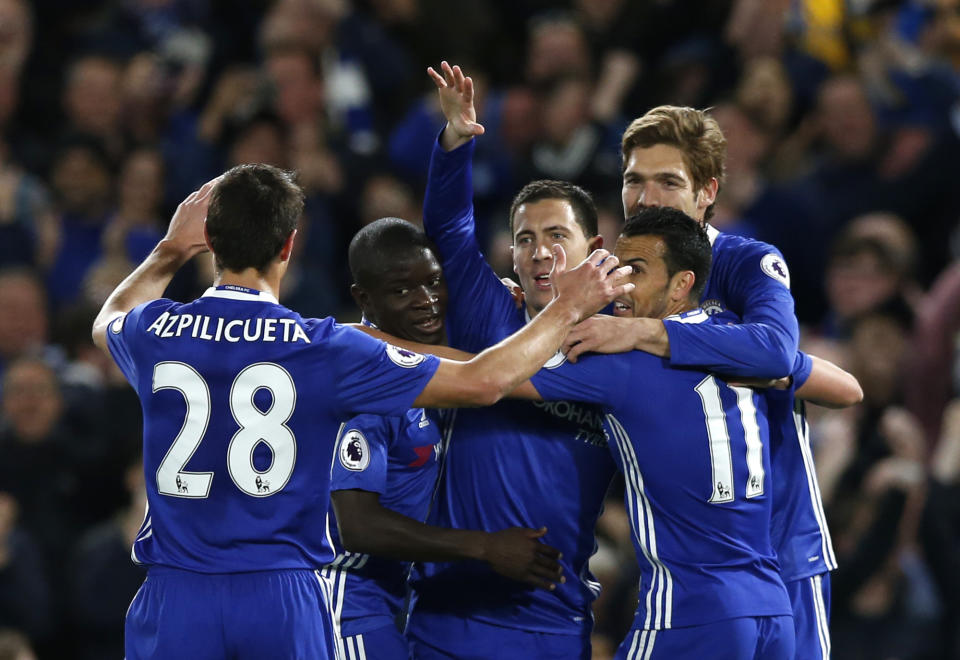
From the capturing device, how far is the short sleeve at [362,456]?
15.8 ft

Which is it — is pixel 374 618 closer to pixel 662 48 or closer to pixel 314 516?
pixel 314 516

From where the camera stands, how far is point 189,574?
4.28 meters

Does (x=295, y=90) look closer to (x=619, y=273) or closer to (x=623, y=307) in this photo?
(x=623, y=307)

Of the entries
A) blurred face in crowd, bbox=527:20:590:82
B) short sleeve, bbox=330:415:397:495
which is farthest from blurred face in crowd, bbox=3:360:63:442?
short sleeve, bbox=330:415:397:495

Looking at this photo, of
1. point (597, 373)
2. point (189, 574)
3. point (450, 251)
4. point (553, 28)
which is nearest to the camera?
point (189, 574)

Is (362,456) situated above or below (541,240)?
below

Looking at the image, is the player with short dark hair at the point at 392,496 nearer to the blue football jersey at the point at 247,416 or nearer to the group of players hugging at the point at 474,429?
the group of players hugging at the point at 474,429

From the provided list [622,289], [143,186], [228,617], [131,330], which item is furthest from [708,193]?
[143,186]

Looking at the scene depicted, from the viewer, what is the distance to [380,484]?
192 inches

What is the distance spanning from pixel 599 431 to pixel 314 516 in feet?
3.91

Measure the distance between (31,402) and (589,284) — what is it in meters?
5.39

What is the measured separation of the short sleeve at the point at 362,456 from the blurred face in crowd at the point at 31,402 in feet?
14.9

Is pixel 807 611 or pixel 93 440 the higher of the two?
pixel 93 440

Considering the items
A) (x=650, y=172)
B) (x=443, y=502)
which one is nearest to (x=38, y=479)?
(x=443, y=502)
